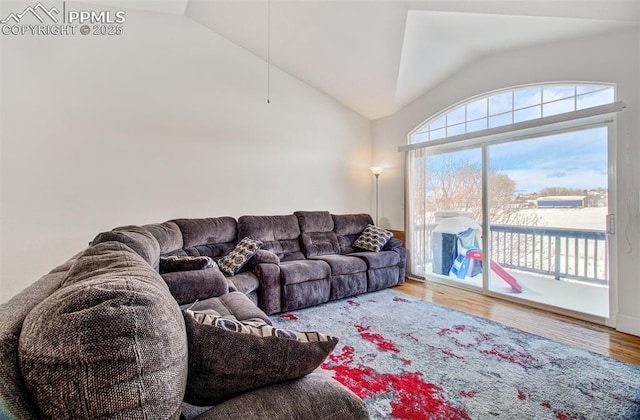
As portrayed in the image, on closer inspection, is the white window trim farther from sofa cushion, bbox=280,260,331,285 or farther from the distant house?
sofa cushion, bbox=280,260,331,285

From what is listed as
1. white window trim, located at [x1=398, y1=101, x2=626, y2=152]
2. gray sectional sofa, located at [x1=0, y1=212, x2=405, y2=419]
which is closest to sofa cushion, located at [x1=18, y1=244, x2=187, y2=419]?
gray sectional sofa, located at [x1=0, y1=212, x2=405, y2=419]

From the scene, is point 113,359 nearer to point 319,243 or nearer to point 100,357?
point 100,357

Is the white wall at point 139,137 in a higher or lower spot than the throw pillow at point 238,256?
higher

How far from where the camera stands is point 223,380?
854mm

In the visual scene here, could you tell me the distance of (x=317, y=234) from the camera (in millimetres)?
4316

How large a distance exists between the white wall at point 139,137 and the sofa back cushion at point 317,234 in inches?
17.0

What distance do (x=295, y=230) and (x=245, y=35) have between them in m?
2.67

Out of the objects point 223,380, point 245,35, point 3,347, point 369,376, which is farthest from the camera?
point 245,35

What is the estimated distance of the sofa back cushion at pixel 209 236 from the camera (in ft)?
10.7

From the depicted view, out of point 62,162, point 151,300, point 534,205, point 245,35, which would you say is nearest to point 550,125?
point 534,205

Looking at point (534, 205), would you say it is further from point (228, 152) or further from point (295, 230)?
point (228, 152)

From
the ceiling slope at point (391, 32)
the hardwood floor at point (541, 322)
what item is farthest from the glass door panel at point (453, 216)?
the ceiling slope at point (391, 32)

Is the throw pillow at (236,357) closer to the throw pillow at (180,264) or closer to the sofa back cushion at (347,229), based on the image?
the throw pillow at (180,264)

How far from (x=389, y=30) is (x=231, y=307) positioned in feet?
11.0
